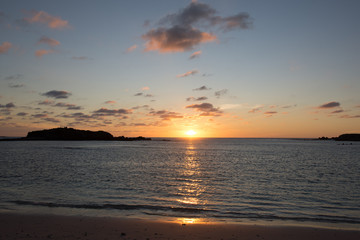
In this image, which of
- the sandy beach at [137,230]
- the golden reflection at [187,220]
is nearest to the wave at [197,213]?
the golden reflection at [187,220]

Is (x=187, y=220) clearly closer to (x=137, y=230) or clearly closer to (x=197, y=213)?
(x=197, y=213)

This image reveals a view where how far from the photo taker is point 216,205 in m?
19.8

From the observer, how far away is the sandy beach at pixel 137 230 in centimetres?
1232

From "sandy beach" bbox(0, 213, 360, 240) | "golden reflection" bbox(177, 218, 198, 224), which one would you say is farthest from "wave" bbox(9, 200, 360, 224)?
"sandy beach" bbox(0, 213, 360, 240)

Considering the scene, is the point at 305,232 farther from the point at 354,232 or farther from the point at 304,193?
the point at 304,193

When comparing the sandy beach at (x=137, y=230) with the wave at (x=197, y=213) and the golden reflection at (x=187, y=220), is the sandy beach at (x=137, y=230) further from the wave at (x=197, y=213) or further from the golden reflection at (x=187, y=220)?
the wave at (x=197, y=213)

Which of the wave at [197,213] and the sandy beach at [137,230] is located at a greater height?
the sandy beach at [137,230]

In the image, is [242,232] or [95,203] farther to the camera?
[95,203]

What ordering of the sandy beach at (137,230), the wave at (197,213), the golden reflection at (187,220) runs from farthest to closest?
the wave at (197,213), the golden reflection at (187,220), the sandy beach at (137,230)

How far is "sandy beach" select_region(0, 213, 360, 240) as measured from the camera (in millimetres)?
12320

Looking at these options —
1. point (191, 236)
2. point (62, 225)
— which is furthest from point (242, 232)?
point (62, 225)

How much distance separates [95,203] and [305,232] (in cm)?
1469

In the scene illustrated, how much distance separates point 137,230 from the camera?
13.1 meters

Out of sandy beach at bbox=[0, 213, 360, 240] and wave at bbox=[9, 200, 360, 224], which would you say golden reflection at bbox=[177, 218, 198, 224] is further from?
wave at bbox=[9, 200, 360, 224]
